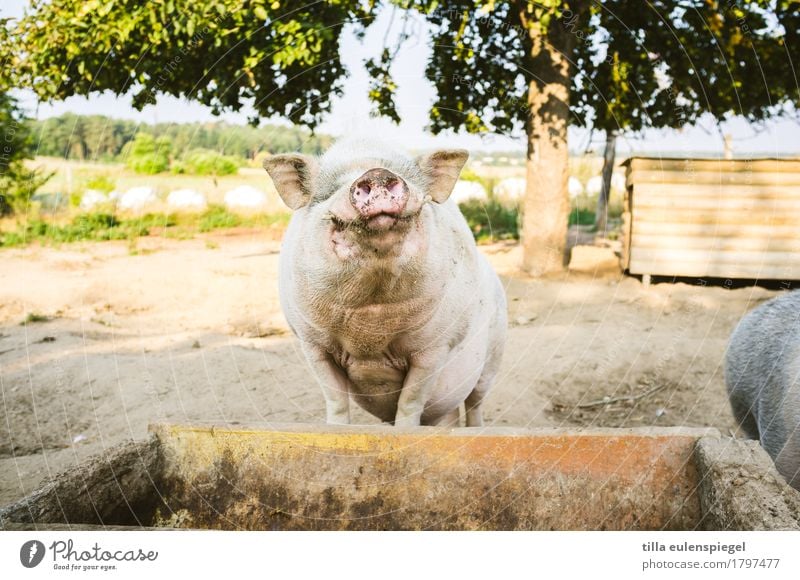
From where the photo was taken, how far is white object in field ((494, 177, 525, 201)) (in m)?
8.47

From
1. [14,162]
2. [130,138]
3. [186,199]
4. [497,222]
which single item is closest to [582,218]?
[497,222]

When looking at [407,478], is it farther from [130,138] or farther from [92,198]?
[92,198]

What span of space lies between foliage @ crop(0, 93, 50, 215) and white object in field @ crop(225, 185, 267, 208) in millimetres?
2048

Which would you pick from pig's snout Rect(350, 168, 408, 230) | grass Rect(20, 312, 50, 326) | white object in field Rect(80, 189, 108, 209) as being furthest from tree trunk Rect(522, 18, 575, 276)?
pig's snout Rect(350, 168, 408, 230)

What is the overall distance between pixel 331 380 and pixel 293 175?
825 millimetres

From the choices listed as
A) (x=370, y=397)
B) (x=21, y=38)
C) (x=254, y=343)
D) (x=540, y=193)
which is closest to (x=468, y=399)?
(x=370, y=397)

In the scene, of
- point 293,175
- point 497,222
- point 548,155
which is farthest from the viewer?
point 497,222

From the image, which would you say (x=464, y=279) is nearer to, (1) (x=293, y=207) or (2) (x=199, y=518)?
(1) (x=293, y=207)

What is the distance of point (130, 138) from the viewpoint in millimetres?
5207

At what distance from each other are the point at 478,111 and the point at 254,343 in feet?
8.47

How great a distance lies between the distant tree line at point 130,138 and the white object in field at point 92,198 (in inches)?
64.9

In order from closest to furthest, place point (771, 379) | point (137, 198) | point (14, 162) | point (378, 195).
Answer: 1. point (378, 195)
2. point (771, 379)
3. point (14, 162)
4. point (137, 198)

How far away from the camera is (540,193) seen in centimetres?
761

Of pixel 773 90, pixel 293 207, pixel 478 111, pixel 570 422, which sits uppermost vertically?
pixel 773 90
